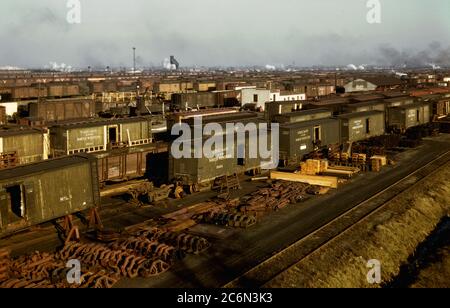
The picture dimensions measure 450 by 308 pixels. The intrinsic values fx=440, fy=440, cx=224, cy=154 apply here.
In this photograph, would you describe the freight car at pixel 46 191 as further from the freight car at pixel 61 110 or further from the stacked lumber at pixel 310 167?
the freight car at pixel 61 110

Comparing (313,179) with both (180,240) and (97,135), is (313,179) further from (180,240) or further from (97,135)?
(97,135)

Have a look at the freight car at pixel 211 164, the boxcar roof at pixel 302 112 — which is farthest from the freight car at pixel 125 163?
the boxcar roof at pixel 302 112

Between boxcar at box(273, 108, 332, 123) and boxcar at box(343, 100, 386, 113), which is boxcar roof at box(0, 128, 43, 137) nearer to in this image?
boxcar at box(273, 108, 332, 123)

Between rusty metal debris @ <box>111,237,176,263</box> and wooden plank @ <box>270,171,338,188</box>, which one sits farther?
wooden plank @ <box>270,171,338,188</box>

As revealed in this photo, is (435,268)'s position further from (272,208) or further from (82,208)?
(82,208)

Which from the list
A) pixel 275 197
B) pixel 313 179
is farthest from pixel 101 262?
pixel 313 179

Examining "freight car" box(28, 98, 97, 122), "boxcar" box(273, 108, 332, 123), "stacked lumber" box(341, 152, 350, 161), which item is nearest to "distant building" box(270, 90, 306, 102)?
"boxcar" box(273, 108, 332, 123)
